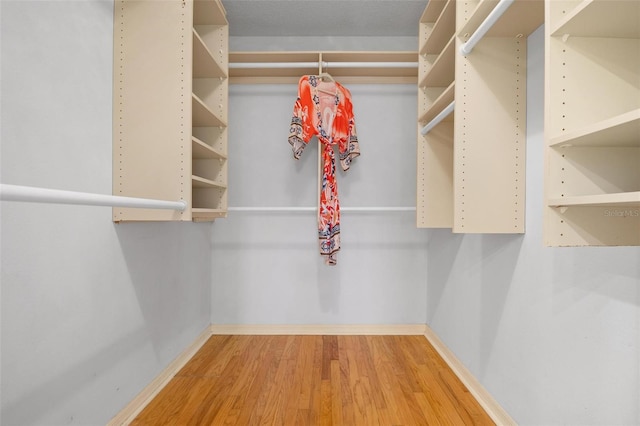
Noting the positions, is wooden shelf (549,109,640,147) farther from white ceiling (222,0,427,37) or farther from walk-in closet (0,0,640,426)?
white ceiling (222,0,427,37)

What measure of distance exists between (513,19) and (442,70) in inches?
25.3

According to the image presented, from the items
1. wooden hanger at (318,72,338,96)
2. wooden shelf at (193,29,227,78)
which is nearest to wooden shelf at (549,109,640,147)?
wooden shelf at (193,29,227,78)

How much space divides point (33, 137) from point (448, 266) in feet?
7.45

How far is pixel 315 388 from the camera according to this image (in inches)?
77.5

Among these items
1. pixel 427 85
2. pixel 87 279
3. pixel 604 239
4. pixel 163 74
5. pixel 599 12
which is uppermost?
pixel 427 85

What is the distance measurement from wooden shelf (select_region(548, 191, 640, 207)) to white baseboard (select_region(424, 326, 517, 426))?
3.77 feet

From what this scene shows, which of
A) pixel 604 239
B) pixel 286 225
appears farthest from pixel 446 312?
pixel 604 239

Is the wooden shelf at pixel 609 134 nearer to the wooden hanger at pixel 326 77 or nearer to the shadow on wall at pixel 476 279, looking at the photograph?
the shadow on wall at pixel 476 279

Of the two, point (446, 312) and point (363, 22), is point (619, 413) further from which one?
point (363, 22)

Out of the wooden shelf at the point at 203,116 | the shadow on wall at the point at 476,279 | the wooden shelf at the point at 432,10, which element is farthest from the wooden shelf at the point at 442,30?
the wooden shelf at the point at 203,116

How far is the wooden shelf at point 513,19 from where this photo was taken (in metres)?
1.31

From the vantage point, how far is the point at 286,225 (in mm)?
2904

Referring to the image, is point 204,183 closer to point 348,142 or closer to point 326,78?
point 348,142

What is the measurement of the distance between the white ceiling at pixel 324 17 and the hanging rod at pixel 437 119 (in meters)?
0.93
